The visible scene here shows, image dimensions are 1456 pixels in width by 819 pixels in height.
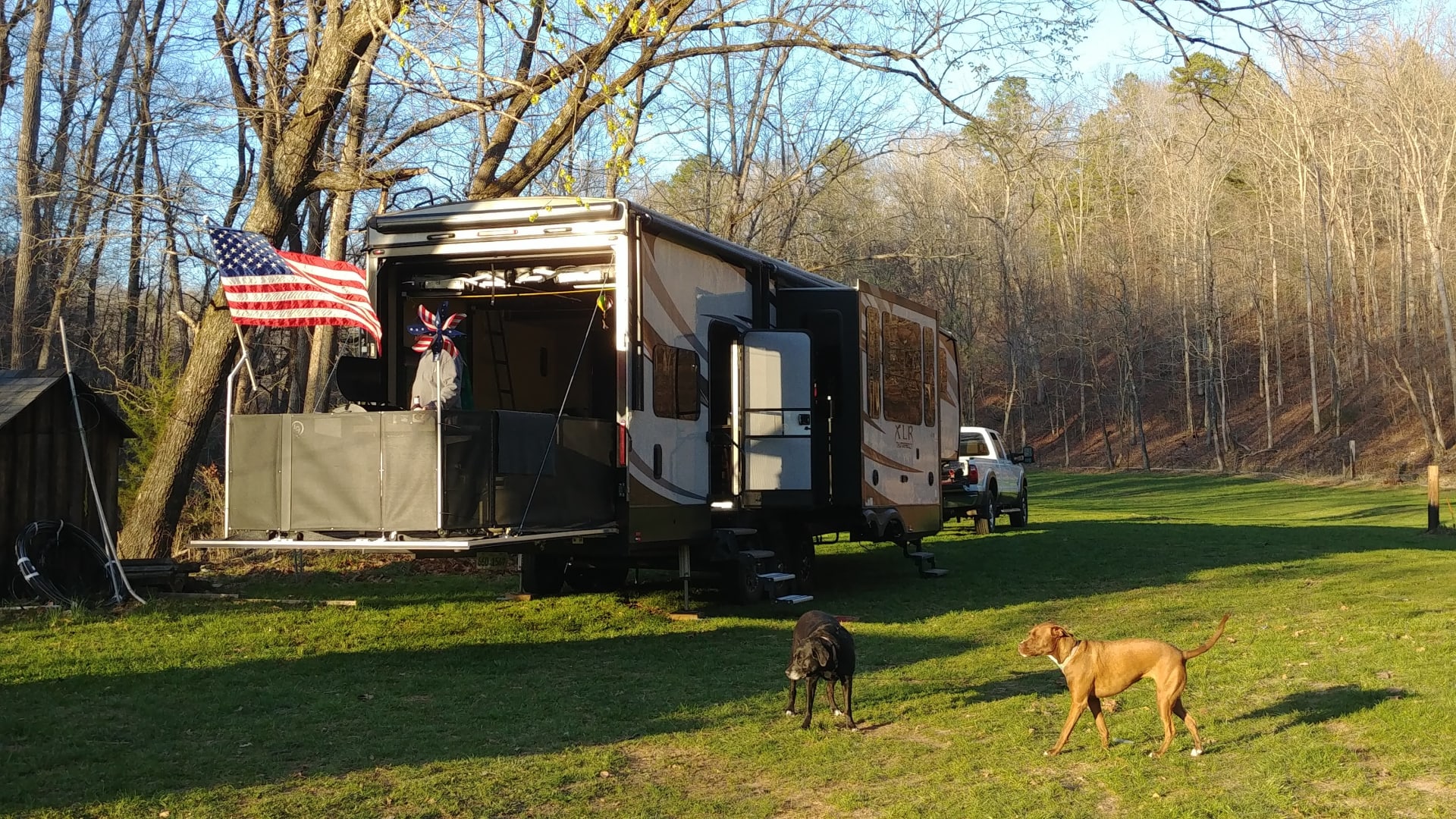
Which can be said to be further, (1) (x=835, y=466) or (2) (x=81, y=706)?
(1) (x=835, y=466)

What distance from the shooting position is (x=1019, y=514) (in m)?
23.7

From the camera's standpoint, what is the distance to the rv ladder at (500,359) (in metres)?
11.7

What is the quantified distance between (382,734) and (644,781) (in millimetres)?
1716

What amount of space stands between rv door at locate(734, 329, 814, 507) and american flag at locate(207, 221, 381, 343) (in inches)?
136

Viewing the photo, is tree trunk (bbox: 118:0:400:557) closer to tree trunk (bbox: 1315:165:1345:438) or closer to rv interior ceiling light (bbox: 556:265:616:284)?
rv interior ceiling light (bbox: 556:265:616:284)

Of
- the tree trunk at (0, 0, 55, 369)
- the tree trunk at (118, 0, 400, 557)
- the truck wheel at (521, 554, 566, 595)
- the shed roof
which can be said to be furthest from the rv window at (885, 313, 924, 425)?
the tree trunk at (0, 0, 55, 369)

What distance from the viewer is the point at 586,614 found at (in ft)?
39.2

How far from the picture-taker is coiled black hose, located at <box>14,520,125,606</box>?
11047 mm

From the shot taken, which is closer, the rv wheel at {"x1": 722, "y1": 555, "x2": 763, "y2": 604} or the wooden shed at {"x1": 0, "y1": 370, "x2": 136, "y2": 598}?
the wooden shed at {"x1": 0, "y1": 370, "x2": 136, "y2": 598}

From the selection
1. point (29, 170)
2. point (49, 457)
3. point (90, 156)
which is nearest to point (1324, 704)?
point (49, 457)

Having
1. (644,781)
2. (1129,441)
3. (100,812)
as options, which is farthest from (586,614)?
(1129,441)

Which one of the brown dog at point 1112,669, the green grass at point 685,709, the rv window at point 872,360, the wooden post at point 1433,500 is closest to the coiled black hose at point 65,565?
the green grass at point 685,709

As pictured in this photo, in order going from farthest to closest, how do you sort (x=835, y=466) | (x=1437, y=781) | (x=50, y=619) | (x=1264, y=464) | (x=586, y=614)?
(x=1264, y=464), (x=835, y=466), (x=586, y=614), (x=50, y=619), (x=1437, y=781)

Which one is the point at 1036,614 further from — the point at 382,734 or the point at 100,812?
the point at 100,812
